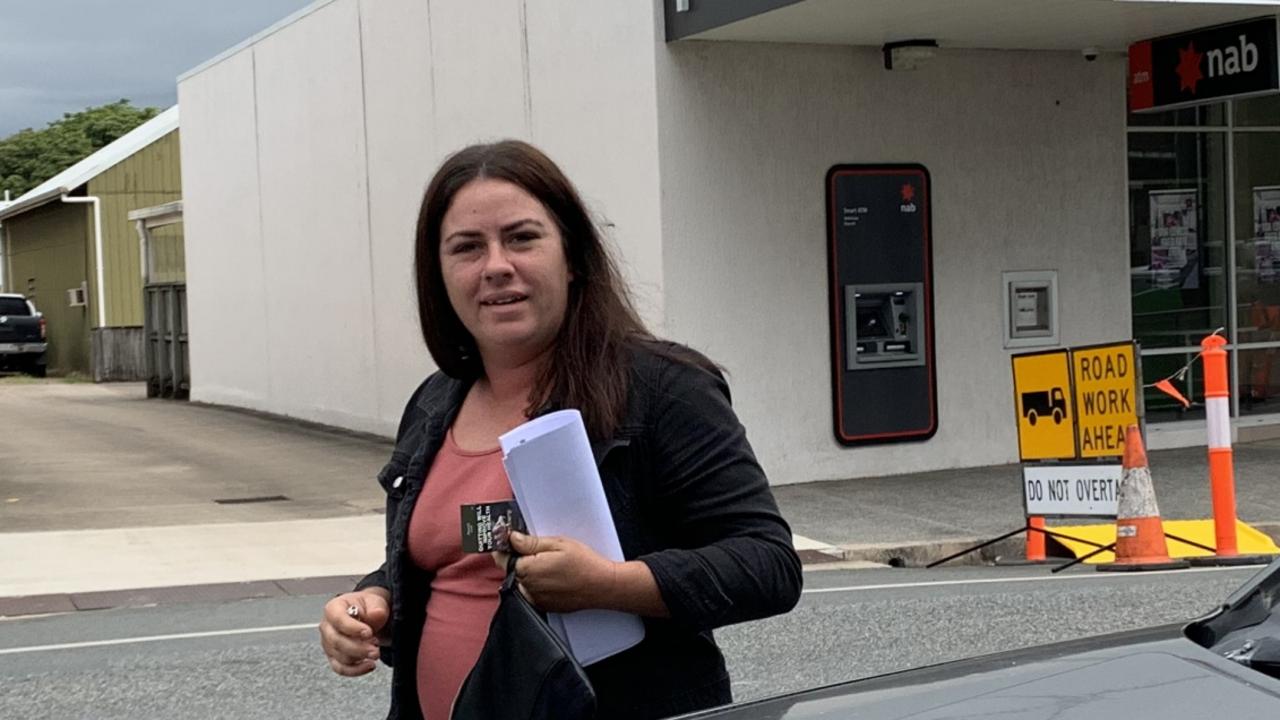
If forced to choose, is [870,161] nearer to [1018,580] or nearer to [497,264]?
[1018,580]

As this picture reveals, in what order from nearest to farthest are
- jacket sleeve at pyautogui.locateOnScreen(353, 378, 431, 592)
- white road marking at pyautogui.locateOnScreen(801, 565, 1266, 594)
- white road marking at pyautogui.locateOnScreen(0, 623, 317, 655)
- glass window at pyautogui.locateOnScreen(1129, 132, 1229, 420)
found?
jacket sleeve at pyautogui.locateOnScreen(353, 378, 431, 592) → white road marking at pyautogui.locateOnScreen(0, 623, 317, 655) → white road marking at pyautogui.locateOnScreen(801, 565, 1266, 594) → glass window at pyautogui.locateOnScreen(1129, 132, 1229, 420)

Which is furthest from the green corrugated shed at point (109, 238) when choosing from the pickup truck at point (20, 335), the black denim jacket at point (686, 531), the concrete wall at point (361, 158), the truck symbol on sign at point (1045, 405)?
the black denim jacket at point (686, 531)

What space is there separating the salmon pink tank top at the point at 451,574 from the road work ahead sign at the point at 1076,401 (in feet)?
26.4

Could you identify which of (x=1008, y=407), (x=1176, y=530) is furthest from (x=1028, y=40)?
(x=1176, y=530)

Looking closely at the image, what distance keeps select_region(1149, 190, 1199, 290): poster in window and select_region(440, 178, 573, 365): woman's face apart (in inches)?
577

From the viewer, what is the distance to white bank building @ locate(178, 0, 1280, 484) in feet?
46.0

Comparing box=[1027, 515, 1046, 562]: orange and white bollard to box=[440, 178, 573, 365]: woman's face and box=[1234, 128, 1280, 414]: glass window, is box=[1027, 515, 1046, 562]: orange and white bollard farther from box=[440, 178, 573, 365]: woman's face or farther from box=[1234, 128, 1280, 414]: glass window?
box=[440, 178, 573, 365]: woman's face

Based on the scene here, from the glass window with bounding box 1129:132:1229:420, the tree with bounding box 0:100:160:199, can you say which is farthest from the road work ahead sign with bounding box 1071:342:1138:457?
the tree with bounding box 0:100:160:199

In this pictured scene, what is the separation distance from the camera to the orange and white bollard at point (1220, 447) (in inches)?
390

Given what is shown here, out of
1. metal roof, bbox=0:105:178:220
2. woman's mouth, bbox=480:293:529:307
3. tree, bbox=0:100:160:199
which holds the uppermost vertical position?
tree, bbox=0:100:160:199

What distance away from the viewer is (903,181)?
14.9 metres

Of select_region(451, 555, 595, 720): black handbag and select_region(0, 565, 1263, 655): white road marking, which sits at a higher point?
select_region(451, 555, 595, 720): black handbag

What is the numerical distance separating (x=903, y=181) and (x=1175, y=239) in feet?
11.1

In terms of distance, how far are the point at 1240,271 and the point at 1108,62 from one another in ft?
8.90
